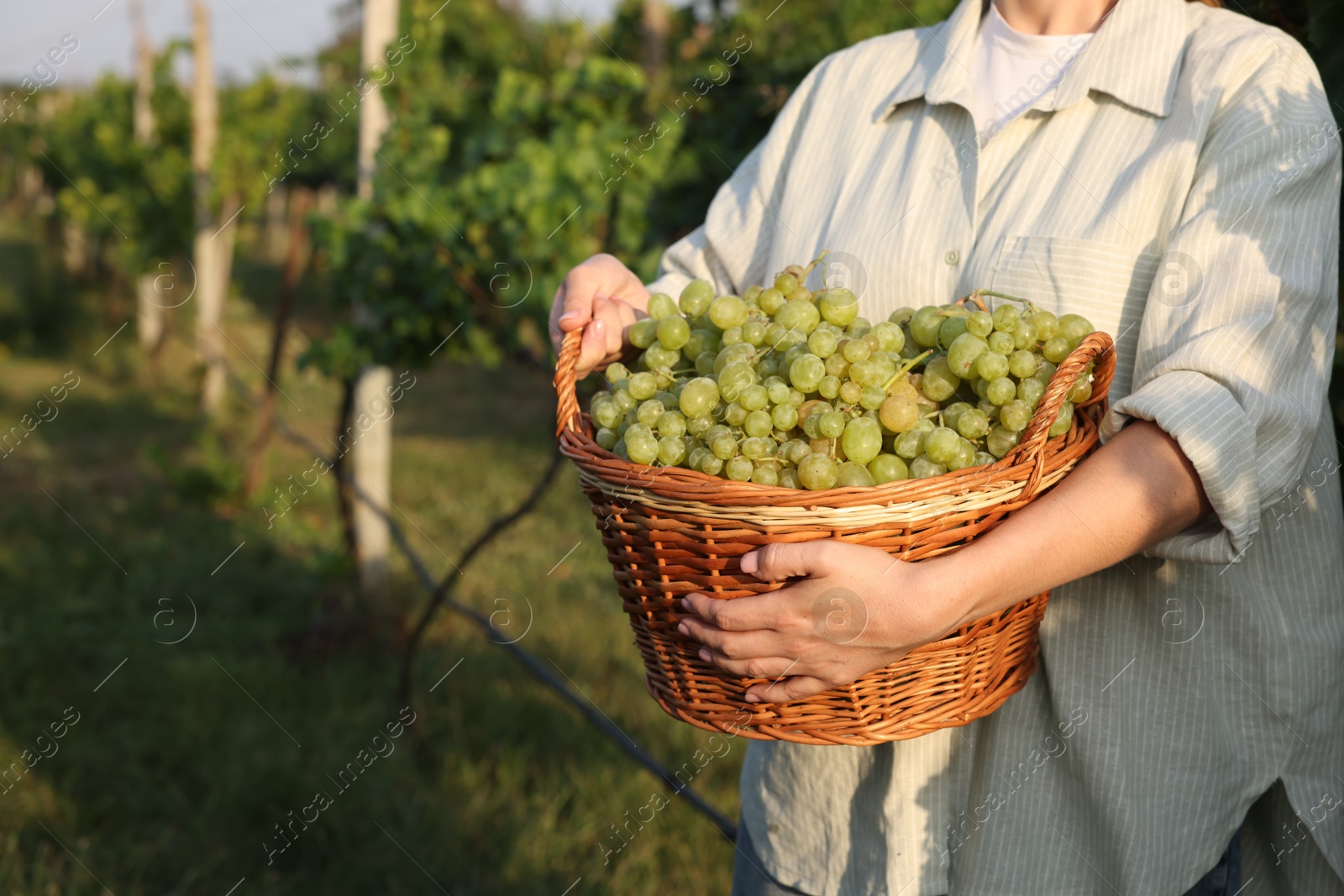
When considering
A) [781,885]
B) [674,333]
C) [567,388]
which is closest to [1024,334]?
[674,333]

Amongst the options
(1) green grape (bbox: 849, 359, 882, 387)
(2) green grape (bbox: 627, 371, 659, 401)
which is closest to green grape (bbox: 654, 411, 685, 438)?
(2) green grape (bbox: 627, 371, 659, 401)

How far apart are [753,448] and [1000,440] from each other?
11.1 inches

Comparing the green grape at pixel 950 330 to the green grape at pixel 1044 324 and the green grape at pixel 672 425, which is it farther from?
the green grape at pixel 672 425

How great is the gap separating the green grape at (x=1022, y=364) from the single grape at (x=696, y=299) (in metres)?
0.44

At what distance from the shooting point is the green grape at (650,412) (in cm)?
124

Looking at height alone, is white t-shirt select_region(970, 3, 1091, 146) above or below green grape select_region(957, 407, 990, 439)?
above

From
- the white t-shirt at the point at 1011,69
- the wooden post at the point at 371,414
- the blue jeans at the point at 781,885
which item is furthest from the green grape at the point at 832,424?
the wooden post at the point at 371,414

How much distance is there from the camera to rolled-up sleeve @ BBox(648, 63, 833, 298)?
5.53ft

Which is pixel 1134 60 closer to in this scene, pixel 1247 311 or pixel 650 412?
pixel 1247 311

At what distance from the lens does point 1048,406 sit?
3.54ft

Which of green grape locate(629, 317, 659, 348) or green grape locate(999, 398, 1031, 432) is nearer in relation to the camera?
green grape locate(999, 398, 1031, 432)

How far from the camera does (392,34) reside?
15.3ft

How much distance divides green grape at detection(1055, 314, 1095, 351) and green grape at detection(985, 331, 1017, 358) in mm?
64

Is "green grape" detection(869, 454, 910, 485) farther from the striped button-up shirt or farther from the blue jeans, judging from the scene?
the blue jeans
